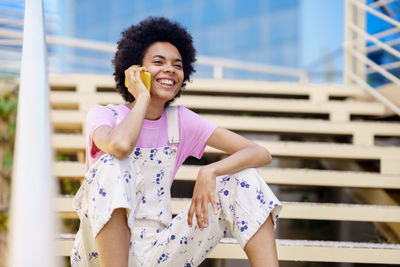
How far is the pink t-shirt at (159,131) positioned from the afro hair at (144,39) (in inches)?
4.5

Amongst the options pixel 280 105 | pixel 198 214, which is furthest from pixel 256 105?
pixel 198 214

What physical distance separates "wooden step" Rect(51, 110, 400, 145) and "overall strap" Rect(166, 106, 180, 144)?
1.09 m

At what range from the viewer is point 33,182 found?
58cm

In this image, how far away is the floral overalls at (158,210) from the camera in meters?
1.22

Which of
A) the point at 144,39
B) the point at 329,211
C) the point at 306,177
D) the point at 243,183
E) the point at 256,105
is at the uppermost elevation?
A: the point at 144,39

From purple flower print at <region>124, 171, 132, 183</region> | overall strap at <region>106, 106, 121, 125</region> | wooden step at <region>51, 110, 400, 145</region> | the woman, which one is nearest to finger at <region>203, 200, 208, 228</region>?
the woman

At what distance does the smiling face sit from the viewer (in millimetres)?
1499

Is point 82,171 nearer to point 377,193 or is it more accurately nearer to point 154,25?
point 154,25

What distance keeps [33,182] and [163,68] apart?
97 cm

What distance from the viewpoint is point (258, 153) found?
146 centimetres

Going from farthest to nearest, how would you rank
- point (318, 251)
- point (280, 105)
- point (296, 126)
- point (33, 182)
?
point (280, 105) < point (296, 126) < point (318, 251) < point (33, 182)

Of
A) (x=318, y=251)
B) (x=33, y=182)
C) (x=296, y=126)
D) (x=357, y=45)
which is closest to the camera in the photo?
(x=33, y=182)

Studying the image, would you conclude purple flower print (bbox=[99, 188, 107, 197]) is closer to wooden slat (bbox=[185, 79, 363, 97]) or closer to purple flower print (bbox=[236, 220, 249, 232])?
purple flower print (bbox=[236, 220, 249, 232])

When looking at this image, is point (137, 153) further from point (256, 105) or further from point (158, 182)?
point (256, 105)
